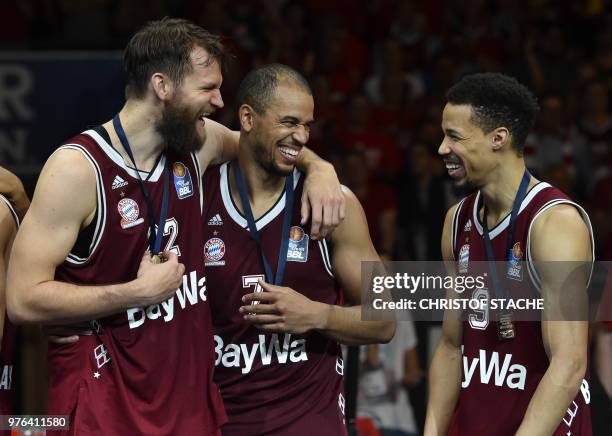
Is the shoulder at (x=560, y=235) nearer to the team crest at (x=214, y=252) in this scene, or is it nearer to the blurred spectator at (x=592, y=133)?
the team crest at (x=214, y=252)

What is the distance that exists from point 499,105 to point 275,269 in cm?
117

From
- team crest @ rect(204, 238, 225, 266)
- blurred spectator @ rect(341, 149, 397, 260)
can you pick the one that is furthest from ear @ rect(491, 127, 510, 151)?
blurred spectator @ rect(341, 149, 397, 260)

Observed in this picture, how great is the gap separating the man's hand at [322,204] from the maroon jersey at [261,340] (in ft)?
0.48

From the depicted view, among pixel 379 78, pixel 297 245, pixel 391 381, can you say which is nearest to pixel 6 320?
pixel 297 245

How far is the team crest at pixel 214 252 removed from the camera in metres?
4.56

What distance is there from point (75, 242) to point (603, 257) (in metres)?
5.52

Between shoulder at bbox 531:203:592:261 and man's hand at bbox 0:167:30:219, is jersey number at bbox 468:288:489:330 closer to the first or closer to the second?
shoulder at bbox 531:203:592:261

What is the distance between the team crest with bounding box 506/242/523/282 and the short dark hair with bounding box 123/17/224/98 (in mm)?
1432

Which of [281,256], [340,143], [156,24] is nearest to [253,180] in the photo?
[281,256]

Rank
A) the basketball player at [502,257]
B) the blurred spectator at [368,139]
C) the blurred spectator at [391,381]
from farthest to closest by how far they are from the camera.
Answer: the blurred spectator at [368,139] < the blurred spectator at [391,381] < the basketball player at [502,257]

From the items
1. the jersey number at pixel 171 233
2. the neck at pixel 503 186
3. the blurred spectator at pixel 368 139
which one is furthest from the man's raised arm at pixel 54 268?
the blurred spectator at pixel 368 139

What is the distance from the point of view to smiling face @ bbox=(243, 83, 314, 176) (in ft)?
14.8

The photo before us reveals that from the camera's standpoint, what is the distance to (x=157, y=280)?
3992mm

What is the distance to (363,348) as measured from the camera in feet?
23.8
